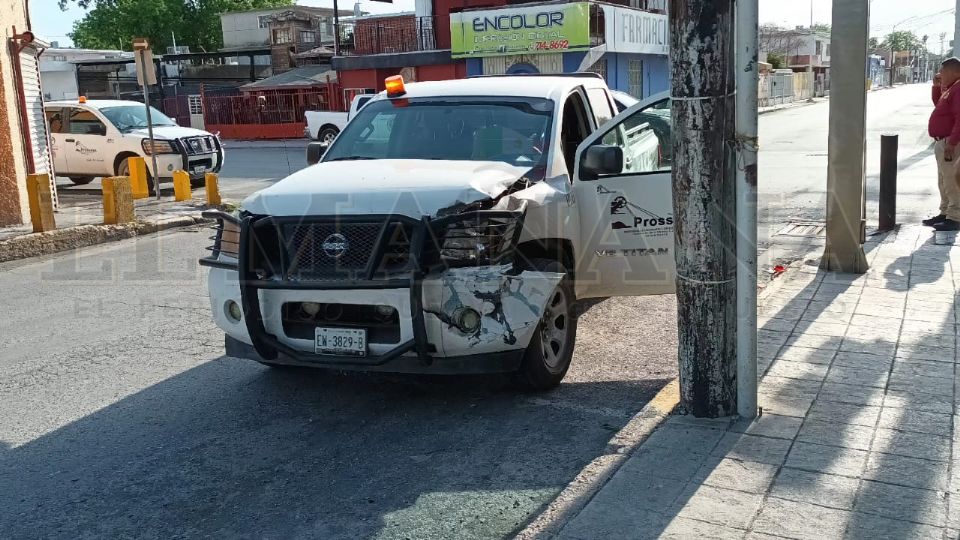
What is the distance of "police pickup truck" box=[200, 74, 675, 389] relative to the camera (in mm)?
4699

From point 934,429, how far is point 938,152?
6731mm

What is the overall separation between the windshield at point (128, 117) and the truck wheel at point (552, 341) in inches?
566

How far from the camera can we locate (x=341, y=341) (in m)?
4.80

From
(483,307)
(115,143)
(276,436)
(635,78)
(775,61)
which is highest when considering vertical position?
(775,61)

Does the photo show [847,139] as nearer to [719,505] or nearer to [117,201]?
[719,505]

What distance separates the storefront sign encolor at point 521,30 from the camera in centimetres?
2831

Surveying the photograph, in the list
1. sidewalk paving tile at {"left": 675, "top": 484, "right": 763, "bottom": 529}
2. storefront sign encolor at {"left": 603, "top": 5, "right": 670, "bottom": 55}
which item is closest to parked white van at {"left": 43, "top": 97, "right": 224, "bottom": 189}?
sidewalk paving tile at {"left": 675, "top": 484, "right": 763, "bottom": 529}

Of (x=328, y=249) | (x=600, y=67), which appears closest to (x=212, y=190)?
(x=328, y=249)

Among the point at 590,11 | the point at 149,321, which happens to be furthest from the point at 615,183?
the point at 590,11

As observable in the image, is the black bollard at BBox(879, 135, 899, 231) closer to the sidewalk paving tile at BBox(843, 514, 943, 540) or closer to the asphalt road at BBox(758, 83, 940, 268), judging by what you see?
the asphalt road at BBox(758, 83, 940, 268)

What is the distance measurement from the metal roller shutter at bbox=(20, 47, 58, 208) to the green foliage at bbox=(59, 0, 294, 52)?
2222 inches

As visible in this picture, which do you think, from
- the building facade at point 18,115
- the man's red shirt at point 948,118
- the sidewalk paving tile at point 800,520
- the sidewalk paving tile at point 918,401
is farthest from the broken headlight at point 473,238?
the building facade at point 18,115

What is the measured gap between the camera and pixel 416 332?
15.2 ft

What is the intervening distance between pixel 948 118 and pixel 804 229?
2.05 m
